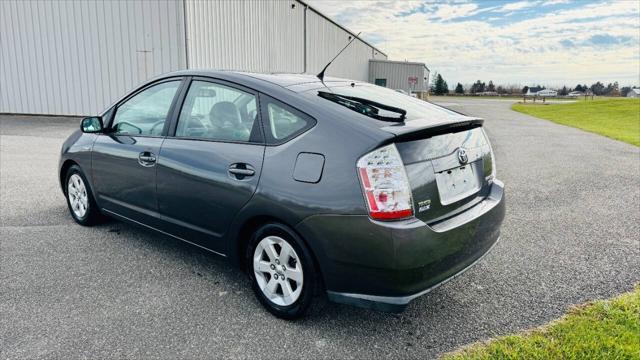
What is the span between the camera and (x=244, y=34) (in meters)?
17.9

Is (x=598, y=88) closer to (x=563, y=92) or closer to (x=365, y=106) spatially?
(x=563, y=92)

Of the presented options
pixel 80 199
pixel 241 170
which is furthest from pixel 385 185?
pixel 80 199

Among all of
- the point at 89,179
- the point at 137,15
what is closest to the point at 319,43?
the point at 137,15

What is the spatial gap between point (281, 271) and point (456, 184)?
49.1 inches

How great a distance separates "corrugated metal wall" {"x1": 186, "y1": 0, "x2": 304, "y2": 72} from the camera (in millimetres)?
15141

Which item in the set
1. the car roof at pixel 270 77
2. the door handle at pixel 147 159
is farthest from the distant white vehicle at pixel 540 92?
the door handle at pixel 147 159

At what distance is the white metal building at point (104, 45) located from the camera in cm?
1496

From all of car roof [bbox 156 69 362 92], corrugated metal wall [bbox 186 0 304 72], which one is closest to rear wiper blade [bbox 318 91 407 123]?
car roof [bbox 156 69 362 92]

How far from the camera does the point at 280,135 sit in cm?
292

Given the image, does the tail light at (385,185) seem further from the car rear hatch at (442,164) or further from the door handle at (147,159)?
the door handle at (147,159)

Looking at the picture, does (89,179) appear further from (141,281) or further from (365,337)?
(365,337)

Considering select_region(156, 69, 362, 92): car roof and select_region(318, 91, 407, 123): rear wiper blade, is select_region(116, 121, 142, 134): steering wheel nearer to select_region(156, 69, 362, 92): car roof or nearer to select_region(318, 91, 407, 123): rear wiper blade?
select_region(156, 69, 362, 92): car roof

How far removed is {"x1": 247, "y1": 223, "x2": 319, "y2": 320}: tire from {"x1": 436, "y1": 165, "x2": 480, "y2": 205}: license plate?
0.89m

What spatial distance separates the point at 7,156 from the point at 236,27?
405 inches
